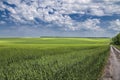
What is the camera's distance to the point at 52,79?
22.9 metres

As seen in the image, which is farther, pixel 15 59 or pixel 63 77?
pixel 15 59

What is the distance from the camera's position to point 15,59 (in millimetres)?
33625

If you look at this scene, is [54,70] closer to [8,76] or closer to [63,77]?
[63,77]

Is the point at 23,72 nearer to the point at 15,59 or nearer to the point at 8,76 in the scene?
the point at 8,76

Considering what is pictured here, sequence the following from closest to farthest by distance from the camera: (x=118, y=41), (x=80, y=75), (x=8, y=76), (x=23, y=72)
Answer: (x=8, y=76) → (x=23, y=72) → (x=80, y=75) → (x=118, y=41)

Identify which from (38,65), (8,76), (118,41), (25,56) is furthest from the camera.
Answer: (118,41)

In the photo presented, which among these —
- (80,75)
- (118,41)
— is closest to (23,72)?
(80,75)

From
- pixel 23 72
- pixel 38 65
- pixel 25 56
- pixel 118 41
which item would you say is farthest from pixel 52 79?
pixel 118 41

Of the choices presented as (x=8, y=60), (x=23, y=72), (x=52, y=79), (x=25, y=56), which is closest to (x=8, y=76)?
(x=23, y=72)

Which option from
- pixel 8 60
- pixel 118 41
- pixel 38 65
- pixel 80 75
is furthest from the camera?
pixel 118 41

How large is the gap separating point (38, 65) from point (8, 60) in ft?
14.9

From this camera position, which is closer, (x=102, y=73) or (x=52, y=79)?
(x=52, y=79)

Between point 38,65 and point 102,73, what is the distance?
267 inches

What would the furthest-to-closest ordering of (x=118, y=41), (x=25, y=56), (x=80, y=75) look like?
(x=118, y=41), (x=25, y=56), (x=80, y=75)
